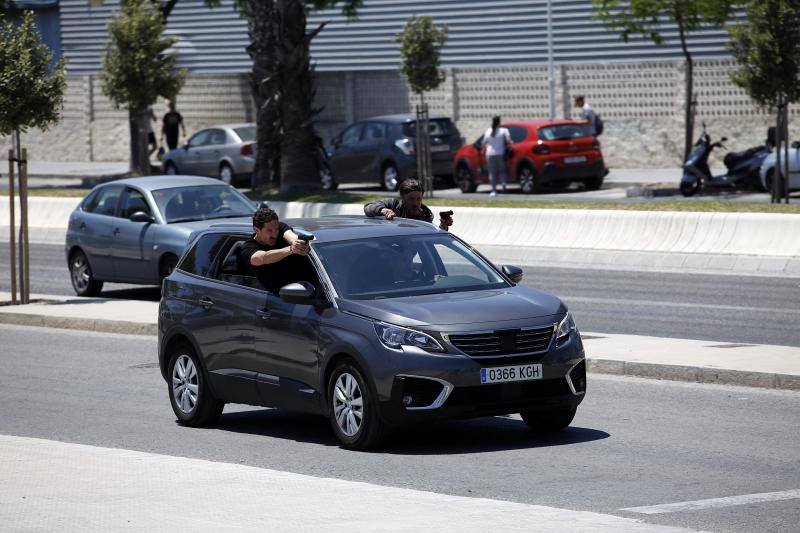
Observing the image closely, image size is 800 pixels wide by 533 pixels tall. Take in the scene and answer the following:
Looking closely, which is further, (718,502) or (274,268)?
(274,268)

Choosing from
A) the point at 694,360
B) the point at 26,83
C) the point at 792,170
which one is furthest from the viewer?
the point at 792,170

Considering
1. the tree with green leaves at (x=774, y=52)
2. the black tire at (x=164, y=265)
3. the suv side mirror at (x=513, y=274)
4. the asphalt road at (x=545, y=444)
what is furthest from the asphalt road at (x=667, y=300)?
the tree with green leaves at (x=774, y=52)

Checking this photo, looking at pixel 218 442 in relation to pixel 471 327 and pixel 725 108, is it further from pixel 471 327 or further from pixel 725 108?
A: pixel 725 108

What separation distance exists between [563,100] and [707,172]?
11.4 m

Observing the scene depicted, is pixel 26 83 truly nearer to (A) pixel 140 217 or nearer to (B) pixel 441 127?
(A) pixel 140 217

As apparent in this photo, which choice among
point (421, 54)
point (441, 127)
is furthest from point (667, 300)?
point (421, 54)

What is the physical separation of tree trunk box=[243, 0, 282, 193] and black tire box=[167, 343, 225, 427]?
22075 mm

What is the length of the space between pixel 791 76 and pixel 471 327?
2095 cm

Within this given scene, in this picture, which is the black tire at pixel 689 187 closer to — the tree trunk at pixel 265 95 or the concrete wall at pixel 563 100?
the concrete wall at pixel 563 100

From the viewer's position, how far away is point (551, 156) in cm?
3444

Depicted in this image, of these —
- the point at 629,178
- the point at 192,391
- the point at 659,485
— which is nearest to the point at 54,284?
the point at 192,391

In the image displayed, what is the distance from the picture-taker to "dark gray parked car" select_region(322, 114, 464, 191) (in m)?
A: 36.7

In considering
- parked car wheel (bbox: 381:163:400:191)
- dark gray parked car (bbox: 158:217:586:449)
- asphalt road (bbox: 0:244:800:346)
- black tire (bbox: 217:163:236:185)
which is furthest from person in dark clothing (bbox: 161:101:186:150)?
dark gray parked car (bbox: 158:217:586:449)

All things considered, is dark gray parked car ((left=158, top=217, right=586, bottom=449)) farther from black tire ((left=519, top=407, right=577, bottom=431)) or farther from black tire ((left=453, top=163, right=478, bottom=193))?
black tire ((left=453, top=163, right=478, bottom=193))
